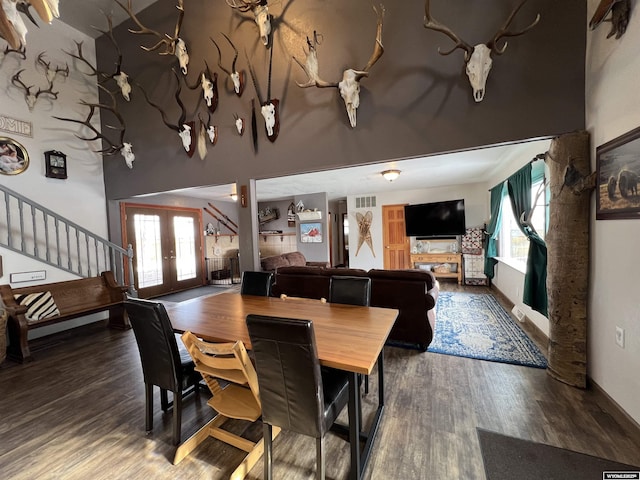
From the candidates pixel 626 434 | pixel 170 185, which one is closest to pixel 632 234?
pixel 626 434

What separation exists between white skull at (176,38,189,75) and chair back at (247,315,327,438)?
13.0 ft

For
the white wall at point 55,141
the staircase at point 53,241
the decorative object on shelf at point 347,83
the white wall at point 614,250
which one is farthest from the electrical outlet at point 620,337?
the white wall at point 55,141

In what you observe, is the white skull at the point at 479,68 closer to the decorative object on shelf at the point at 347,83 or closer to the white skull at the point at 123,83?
the decorative object on shelf at the point at 347,83

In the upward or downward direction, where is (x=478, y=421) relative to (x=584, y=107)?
downward

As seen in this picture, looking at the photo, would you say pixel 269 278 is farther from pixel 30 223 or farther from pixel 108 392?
pixel 30 223

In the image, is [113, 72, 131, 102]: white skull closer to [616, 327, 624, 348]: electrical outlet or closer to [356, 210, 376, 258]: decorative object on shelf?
[356, 210, 376, 258]: decorative object on shelf

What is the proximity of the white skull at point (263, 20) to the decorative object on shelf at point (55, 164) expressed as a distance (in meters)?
3.53

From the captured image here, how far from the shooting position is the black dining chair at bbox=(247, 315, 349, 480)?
3.92 feet

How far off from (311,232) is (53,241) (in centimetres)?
510

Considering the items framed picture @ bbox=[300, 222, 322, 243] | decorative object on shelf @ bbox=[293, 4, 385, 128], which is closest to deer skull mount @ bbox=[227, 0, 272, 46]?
decorative object on shelf @ bbox=[293, 4, 385, 128]

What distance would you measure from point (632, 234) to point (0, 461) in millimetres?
4221

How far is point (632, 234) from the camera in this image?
5.43ft

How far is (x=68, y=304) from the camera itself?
3600 millimetres

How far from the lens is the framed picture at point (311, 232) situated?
287 inches
